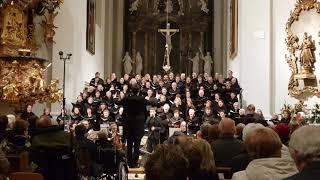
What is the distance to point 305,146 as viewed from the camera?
282 cm

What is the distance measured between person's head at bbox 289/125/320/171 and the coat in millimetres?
731

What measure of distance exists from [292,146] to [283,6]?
617 inches

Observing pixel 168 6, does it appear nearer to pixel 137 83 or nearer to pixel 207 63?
pixel 207 63

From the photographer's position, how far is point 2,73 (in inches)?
590

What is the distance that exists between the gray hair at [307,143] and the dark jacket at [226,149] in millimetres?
2924

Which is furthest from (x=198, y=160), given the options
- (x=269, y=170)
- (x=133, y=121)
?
(x=133, y=121)

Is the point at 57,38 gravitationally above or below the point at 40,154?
above

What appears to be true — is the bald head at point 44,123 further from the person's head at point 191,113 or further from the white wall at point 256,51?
the white wall at point 256,51

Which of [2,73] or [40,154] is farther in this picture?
[2,73]

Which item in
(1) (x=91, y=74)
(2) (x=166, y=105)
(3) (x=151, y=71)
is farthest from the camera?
(3) (x=151, y=71)

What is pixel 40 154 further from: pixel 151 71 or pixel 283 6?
pixel 151 71

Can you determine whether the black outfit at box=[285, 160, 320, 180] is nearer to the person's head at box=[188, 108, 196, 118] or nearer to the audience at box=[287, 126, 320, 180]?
the audience at box=[287, 126, 320, 180]

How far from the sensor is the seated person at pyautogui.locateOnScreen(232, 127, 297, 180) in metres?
3.59

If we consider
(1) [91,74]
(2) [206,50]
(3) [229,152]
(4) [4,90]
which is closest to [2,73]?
(4) [4,90]
